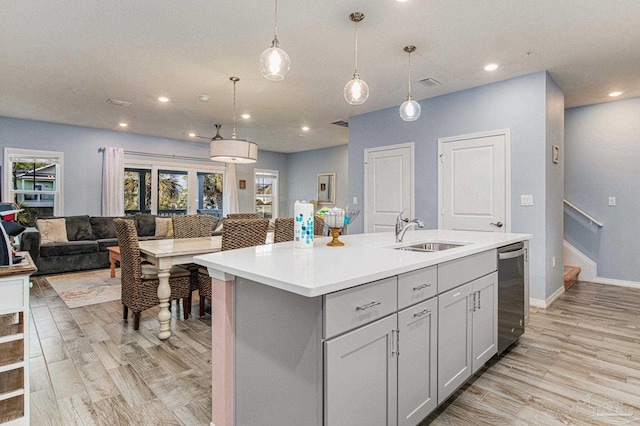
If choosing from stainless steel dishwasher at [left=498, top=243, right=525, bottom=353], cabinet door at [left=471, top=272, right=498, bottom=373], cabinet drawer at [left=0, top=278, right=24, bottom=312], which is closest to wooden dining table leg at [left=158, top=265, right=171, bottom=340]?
cabinet drawer at [left=0, top=278, right=24, bottom=312]

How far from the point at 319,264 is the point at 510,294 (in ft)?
5.88

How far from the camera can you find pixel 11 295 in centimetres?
157

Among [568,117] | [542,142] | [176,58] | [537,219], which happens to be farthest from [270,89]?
[568,117]

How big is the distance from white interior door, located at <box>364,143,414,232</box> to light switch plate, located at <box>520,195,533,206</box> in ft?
4.69

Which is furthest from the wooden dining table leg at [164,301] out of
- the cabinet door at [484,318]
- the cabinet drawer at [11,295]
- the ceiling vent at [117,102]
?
the ceiling vent at [117,102]

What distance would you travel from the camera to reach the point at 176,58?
3.51 metres

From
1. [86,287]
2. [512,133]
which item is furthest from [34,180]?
[512,133]

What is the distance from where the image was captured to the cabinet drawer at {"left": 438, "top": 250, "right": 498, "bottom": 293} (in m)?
1.84

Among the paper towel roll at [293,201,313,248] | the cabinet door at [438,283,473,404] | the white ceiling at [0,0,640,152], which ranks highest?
the white ceiling at [0,0,640,152]

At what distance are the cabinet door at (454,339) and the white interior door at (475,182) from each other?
8.17 feet

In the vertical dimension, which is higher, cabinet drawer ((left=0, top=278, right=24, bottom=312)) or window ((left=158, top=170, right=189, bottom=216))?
window ((left=158, top=170, right=189, bottom=216))

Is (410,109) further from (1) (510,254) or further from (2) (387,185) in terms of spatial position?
(2) (387,185)

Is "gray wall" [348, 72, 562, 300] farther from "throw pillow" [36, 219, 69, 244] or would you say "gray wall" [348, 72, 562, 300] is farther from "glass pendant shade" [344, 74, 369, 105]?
"throw pillow" [36, 219, 69, 244]

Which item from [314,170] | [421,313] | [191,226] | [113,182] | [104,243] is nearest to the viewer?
[421,313]
